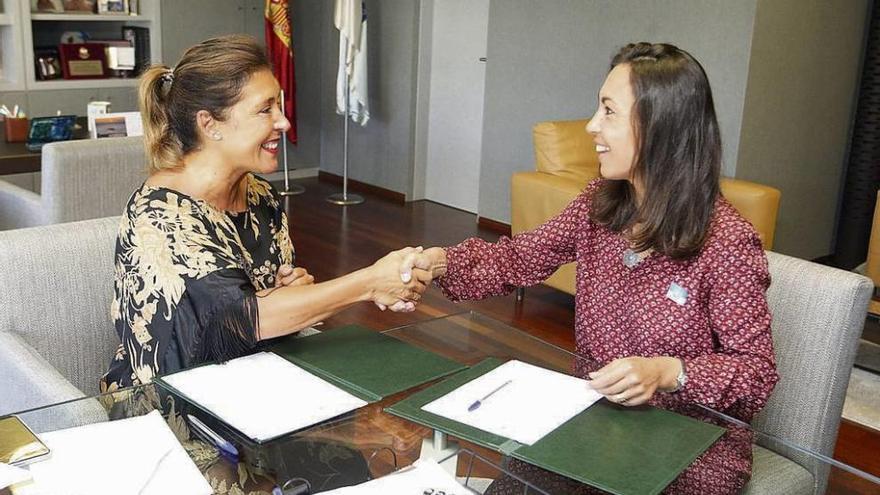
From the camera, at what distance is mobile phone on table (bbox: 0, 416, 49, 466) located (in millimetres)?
1147

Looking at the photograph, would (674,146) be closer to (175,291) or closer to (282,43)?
(175,291)

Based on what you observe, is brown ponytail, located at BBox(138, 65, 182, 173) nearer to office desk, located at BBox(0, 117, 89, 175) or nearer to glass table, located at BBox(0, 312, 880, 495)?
glass table, located at BBox(0, 312, 880, 495)

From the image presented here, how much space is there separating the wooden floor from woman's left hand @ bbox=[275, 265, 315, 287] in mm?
1817

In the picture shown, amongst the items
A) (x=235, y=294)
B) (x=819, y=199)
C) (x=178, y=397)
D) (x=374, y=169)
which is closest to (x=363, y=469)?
(x=178, y=397)

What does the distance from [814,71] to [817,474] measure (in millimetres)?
3666

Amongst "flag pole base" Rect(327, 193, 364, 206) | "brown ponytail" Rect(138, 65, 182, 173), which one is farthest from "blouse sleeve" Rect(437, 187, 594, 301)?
"flag pole base" Rect(327, 193, 364, 206)

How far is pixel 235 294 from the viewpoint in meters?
1.52

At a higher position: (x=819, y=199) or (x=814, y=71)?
(x=814, y=71)

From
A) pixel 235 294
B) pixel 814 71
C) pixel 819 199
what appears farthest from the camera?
pixel 819 199

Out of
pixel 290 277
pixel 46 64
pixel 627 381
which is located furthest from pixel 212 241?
pixel 46 64

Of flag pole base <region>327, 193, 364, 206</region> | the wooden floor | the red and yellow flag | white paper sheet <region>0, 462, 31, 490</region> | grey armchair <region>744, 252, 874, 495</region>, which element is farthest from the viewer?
flag pole base <region>327, 193, 364, 206</region>

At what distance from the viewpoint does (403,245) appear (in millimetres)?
5066

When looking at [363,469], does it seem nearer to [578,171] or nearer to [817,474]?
[817,474]

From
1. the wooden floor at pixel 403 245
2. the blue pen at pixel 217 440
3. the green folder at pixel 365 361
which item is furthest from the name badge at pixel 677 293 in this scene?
the wooden floor at pixel 403 245
